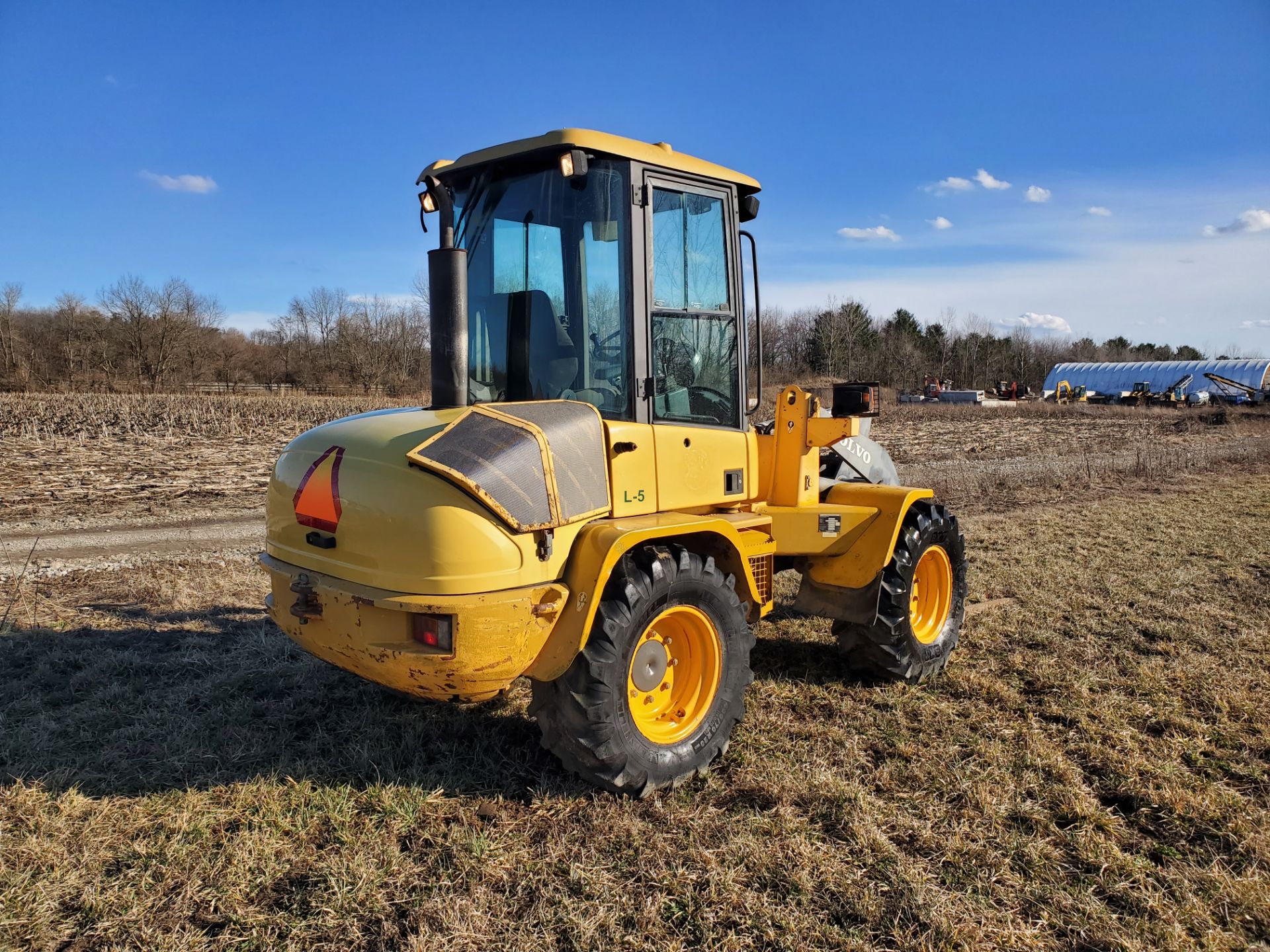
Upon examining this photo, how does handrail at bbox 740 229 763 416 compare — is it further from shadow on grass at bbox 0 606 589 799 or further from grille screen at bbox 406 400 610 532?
shadow on grass at bbox 0 606 589 799

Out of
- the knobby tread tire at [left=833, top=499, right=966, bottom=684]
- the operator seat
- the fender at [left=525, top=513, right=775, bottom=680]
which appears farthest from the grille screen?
the knobby tread tire at [left=833, top=499, right=966, bottom=684]

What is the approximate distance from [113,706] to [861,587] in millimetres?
4319

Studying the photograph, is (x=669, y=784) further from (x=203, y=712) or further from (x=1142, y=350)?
(x=1142, y=350)

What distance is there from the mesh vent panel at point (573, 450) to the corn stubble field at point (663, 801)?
4.36 ft

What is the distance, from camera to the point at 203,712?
4531mm

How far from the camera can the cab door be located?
3846mm

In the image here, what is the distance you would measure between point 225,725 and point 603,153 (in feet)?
11.5

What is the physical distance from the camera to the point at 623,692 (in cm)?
349

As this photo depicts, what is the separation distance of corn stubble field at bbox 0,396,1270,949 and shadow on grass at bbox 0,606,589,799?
0.8 inches

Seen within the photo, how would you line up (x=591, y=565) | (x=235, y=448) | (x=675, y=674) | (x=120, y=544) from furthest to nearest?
(x=235, y=448)
(x=120, y=544)
(x=675, y=674)
(x=591, y=565)

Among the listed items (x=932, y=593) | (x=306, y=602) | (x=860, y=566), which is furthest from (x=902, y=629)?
(x=306, y=602)

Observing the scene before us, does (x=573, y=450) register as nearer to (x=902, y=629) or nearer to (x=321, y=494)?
(x=321, y=494)

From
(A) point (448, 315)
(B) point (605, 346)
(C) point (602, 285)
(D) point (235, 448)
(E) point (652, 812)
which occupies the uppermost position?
(C) point (602, 285)

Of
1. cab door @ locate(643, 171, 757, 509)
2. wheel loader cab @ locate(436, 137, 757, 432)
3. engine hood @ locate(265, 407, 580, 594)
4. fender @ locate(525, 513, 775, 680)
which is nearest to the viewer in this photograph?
engine hood @ locate(265, 407, 580, 594)
